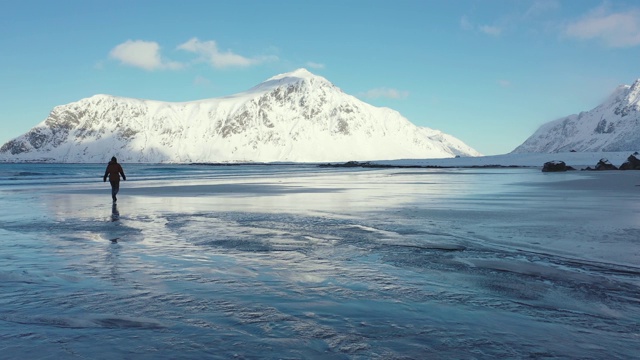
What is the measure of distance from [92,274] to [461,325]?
5587 millimetres

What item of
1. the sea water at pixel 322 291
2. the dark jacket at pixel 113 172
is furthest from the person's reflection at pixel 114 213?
the dark jacket at pixel 113 172

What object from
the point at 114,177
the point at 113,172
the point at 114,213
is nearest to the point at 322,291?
the point at 114,213

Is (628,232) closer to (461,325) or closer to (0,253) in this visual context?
(461,325)

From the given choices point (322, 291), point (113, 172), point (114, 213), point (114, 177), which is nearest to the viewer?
point (322, 291)

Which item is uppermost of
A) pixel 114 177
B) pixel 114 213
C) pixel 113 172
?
pixel 113 172

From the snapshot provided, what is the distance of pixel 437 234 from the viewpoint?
38.9ft

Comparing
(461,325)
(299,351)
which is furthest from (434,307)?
(299,351)

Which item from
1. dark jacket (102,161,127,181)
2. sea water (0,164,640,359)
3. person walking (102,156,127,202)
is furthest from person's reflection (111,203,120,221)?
dark jacket (102,161,127,181)

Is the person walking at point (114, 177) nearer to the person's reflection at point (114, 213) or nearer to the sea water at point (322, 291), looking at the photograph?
the person's reflection at point (114, 213)

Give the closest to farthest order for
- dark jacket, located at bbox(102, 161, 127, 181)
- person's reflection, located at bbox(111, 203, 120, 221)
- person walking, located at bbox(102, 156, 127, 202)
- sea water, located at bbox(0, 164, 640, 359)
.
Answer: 1. sea water, located at bbox(0, 164, 640, 359)
2. person's reflection, located at bbox(111, 203, 120, 221)
3. person walking, located at bbox(102, 156, 127, 202)
4. dark jacket, located at bbox(102, 161, 127, 181)

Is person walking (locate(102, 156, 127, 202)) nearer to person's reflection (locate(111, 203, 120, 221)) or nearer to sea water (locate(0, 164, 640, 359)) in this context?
person's reflection (locate(111, 203, 120, 221))

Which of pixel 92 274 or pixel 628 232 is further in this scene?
pixel 628 232

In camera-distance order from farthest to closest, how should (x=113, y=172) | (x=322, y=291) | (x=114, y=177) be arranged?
(x=113, y=172)
(x=114, y=177)
(x=322, y=291)

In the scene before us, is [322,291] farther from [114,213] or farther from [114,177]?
[114,177]
